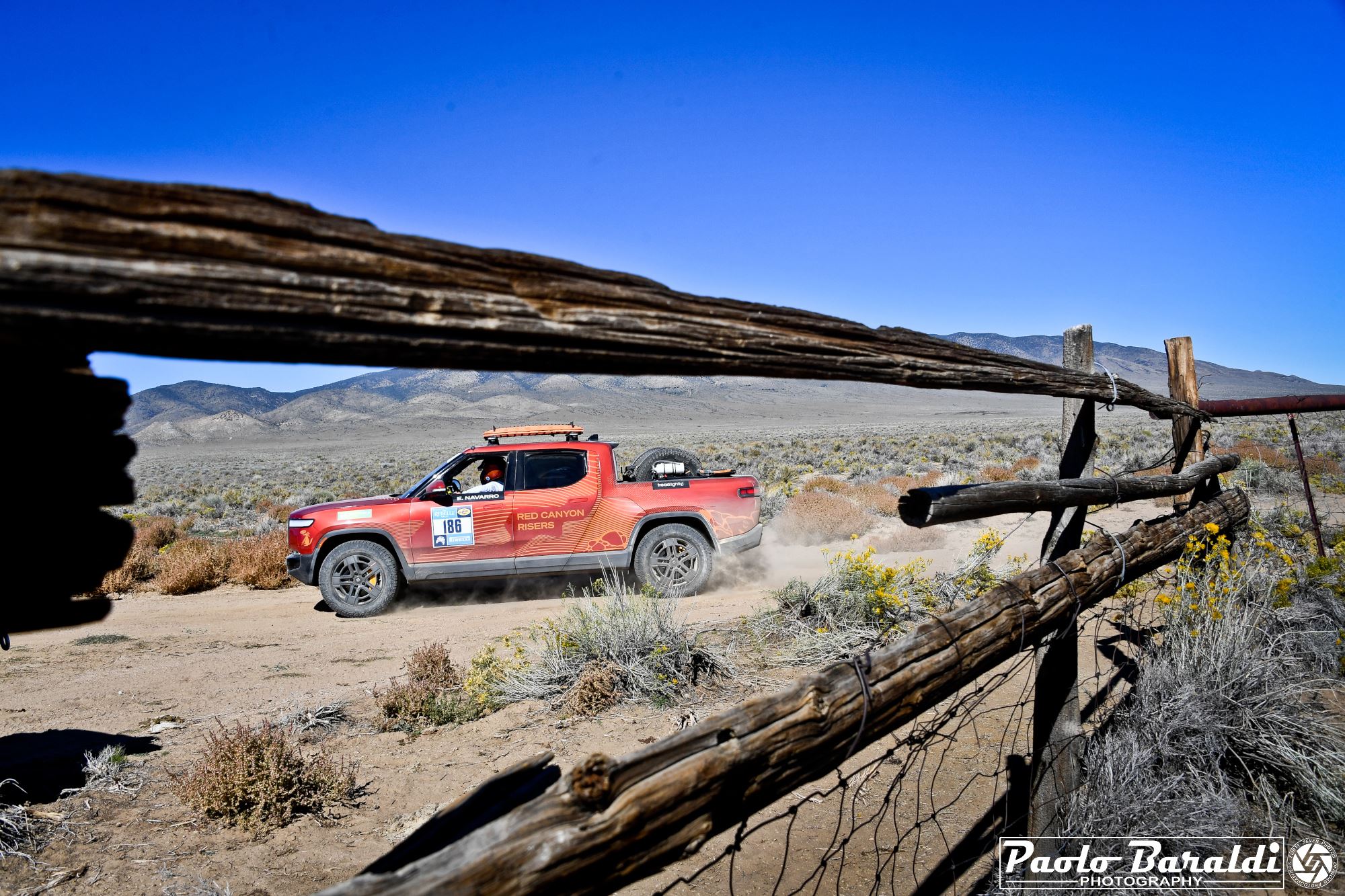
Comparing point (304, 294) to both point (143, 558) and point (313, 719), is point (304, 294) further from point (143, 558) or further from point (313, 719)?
point (143, 558)

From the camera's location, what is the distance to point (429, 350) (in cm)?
123

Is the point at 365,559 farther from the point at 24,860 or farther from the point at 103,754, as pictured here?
the point at 24,860

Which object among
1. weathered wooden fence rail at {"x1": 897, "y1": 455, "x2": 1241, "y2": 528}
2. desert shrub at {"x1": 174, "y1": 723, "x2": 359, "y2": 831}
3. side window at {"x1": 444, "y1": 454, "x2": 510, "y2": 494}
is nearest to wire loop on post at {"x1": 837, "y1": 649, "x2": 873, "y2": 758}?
weathered wooden fence rail at {"x1": 897, "y1": 455, "x2": 1241, "y2": 528}

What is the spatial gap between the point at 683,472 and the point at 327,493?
19.0 m

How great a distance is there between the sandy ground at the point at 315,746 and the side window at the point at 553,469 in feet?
4.84

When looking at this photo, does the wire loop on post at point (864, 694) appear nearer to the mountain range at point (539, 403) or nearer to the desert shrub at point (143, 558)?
the desert shrub at point (143, 558)

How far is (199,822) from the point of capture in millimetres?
4039

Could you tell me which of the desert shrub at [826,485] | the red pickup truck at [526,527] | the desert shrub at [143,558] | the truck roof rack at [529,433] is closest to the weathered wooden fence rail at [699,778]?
the red pickup truck at [526,527]

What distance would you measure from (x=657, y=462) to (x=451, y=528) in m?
2.69

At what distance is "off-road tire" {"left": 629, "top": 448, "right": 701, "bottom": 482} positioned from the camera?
31.7 feet

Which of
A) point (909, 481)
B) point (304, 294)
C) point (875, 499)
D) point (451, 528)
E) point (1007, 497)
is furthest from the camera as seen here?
point (909, 481)

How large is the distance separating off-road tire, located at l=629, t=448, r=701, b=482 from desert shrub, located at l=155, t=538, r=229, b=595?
640cm
